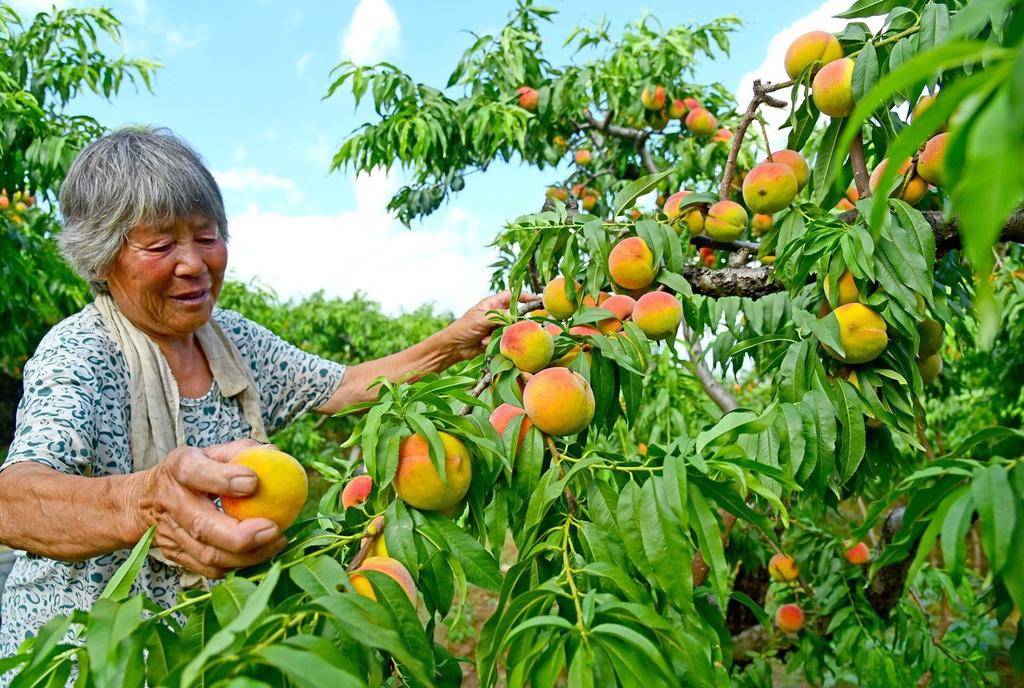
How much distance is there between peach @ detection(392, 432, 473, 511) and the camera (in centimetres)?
77

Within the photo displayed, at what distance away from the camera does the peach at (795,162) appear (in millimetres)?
1422

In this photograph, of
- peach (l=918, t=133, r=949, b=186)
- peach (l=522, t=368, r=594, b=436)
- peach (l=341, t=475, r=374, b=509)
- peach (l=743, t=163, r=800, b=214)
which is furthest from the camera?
peach (l=743, t=163, r=800, b=214)

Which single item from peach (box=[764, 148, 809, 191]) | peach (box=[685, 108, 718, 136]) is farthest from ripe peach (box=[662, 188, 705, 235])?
peach (box=[685, 108, 718, 136])

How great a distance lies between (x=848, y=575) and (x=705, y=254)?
1204 millimetres

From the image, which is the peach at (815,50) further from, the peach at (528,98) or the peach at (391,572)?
the peach at (528,98)

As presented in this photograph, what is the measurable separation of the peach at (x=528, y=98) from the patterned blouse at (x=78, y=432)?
2.35 meters

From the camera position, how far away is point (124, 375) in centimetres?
133

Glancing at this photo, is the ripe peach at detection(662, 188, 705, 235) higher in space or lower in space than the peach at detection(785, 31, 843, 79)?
lower

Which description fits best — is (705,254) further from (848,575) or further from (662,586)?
(662,586)

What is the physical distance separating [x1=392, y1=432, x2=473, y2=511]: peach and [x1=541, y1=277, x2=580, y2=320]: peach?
0.50m

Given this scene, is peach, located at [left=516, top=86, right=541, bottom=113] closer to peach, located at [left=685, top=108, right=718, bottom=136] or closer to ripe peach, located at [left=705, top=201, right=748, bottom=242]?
peach, located at [left=685, top=108, right=718, bottom=136]

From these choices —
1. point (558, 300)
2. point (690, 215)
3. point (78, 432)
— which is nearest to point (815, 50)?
point (690, 215)

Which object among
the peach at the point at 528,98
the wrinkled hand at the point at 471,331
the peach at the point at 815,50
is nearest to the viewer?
the peach at the point at 815,50

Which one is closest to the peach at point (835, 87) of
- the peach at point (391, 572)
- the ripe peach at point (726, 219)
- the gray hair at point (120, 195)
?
the ripe peach at point (726, 219)
